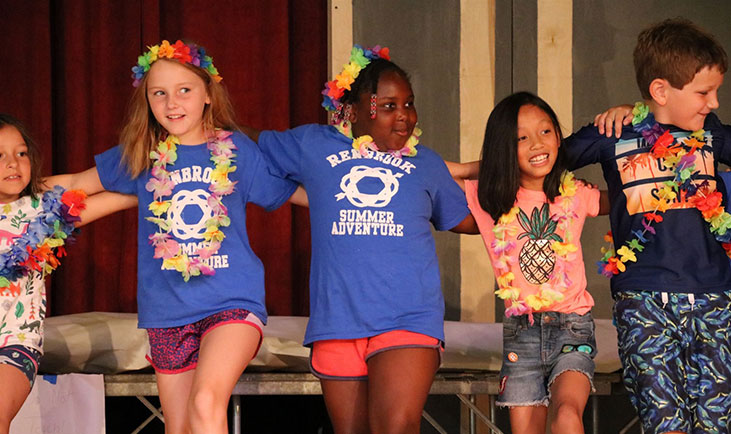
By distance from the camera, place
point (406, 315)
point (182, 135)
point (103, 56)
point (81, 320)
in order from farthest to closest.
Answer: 1. point (103, 56)
2. point (81, 320)
3. point (182, 135)
4. point (406, 315)

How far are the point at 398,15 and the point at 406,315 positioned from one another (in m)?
2.43

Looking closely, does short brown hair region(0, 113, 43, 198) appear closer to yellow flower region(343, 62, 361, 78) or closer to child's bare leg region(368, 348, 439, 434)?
yellow flower region(343, 62, 361, 78)

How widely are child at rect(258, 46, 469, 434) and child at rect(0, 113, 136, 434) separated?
0.73 meters

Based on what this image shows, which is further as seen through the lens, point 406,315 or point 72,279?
point 72,279

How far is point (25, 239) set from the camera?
3.19 m

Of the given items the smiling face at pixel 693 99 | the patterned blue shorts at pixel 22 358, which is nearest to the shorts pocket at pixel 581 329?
the smiling face at pixel 693 99

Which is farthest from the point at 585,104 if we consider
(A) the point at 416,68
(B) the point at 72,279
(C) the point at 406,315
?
(B) the point at 72,279

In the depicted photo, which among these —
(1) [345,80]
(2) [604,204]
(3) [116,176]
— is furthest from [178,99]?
(2) [604,204]

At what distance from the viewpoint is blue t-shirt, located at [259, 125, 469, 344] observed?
9.87 ft

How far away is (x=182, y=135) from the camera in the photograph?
324 cm

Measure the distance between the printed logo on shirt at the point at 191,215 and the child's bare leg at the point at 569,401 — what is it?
3.70 feet

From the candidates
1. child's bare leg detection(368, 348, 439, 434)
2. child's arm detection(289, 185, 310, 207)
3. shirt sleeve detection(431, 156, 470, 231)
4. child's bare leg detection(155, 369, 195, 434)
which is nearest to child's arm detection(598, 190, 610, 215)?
shirt sleeve detection(431, 156, 470, 231)

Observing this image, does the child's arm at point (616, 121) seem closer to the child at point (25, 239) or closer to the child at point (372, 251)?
the child at point (372, 251)

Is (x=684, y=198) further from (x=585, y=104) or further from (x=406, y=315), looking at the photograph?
(x=585, y=104)
